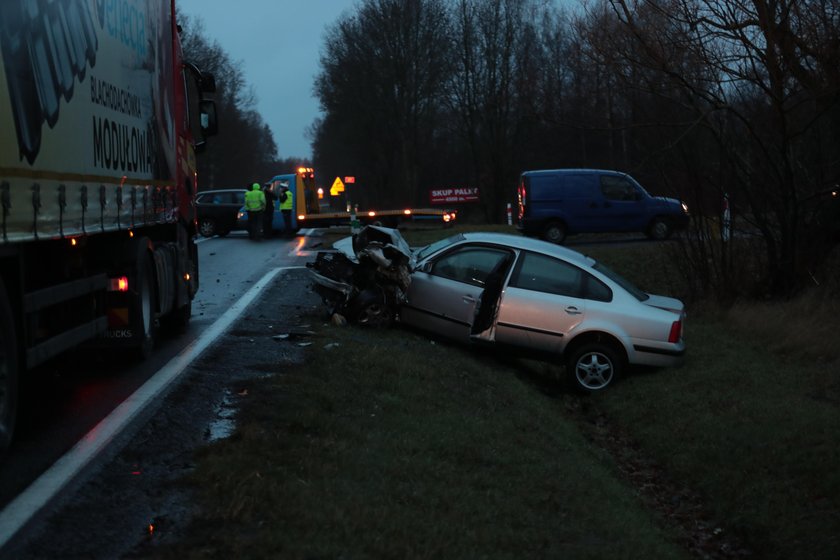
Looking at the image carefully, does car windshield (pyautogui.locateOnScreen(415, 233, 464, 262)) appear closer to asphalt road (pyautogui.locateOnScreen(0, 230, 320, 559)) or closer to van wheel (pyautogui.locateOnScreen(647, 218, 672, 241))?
asphalt road (pyautogui.locateOnScreen(0, 230, 320, 559))

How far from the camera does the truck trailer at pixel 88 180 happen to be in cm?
647

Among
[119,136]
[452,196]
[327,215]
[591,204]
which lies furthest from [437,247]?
[452,196]

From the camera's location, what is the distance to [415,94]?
5716 cm

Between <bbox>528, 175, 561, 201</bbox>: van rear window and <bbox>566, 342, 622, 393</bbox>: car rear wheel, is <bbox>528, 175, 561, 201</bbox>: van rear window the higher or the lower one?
the higher one

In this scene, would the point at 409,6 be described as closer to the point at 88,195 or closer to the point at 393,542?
the point at 88,195

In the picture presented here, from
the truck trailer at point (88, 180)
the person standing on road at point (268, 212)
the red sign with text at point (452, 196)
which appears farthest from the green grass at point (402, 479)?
the red sign with text at point (452, 196)

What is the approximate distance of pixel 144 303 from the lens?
1031 cm

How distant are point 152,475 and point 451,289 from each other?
644 centimetres

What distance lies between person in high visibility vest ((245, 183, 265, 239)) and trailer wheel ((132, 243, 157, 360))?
22069mm

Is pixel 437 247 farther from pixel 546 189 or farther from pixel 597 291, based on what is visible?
pixel 546 189

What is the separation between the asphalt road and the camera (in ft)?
16.8

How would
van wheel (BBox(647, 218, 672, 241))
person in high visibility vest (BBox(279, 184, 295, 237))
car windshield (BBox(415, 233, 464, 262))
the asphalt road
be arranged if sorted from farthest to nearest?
person in high visibility vest (BBox(279, 184, 295, 237)) → van wheel (BBox(647, 218, 672, 241)) → car windshield (BBox(415, 233, 464, 262)) → the asphalt road

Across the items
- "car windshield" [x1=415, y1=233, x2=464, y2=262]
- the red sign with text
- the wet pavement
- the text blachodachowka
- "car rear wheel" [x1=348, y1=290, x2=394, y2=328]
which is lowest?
the wet pavement

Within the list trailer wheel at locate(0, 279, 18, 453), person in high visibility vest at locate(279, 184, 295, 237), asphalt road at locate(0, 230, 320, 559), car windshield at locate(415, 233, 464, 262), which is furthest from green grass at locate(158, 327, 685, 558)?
person in high visibility vest at locate(279, 184, 295, 237)
